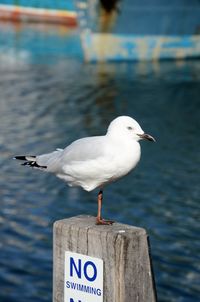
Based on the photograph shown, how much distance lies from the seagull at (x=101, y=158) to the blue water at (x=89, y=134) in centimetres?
283

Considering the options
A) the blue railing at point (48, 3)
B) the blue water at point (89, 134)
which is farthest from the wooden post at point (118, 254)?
the blue railing at point (48, 3)

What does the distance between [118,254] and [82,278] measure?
0.22m

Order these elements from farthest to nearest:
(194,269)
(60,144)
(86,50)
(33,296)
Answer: (86,50)
(60,144)
(194,269)
(33,296)

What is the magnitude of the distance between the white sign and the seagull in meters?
0.68

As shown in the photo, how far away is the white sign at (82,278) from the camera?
12.1 ft

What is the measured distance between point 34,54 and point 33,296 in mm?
19976

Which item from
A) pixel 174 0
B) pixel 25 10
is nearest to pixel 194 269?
pixel 174 0

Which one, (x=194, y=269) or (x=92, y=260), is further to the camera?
(x=194, y=269)

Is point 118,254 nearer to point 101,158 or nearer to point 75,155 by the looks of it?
point 101,158

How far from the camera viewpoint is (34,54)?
2720 cm

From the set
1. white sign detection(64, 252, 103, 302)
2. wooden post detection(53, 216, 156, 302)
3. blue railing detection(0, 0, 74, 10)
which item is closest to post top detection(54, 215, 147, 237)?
wooden post detection(53, 216, 156, 302)

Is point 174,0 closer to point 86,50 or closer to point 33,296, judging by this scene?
point 86,50

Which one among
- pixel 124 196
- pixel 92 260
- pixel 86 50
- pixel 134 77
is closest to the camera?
pixel 92 260

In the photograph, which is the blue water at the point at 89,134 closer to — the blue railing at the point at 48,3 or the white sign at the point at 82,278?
the white sign at the point at 82,278
